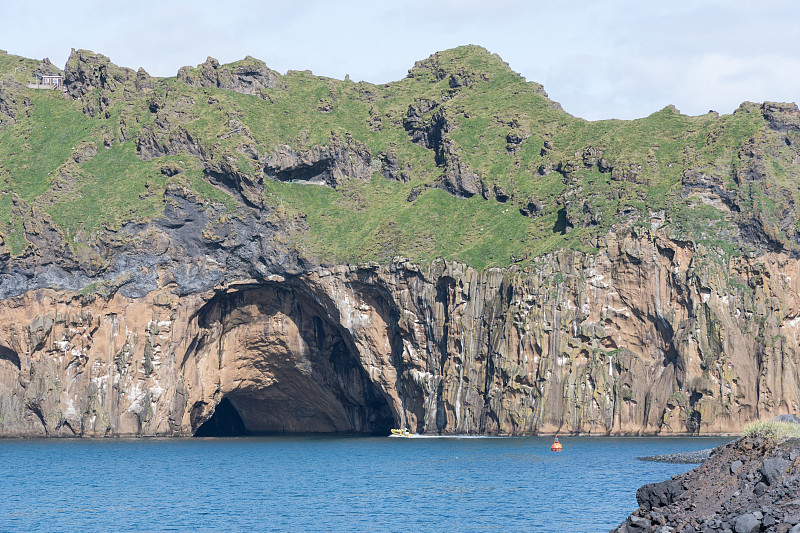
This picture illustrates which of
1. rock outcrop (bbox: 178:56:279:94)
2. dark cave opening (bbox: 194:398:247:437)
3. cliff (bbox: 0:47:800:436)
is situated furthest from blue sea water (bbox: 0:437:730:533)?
rock outcrop (bbox: 178:56:279:94)

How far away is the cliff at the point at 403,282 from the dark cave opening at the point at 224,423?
7.90 ft

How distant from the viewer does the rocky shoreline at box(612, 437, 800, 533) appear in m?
38.0

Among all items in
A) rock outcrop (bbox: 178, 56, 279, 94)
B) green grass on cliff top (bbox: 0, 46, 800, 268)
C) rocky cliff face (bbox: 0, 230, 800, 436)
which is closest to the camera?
rocky cliff face (bbox: 0, 230, 800, 436)

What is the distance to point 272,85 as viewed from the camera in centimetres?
16212

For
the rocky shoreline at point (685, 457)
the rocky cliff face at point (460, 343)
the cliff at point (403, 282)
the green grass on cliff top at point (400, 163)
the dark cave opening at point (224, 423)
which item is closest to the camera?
the rocky shoreline at point (685, 457)

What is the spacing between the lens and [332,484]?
77.0m

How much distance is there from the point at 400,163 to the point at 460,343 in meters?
39.7

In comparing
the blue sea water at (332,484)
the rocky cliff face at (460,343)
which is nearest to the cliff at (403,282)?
the rocky cliff face at (460,343)

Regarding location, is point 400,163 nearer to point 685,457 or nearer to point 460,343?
point 460,343

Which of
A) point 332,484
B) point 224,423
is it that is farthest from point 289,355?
point 332,484

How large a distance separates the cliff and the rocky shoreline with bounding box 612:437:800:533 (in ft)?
226

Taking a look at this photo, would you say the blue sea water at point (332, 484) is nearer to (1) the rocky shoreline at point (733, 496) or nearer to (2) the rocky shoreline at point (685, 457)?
(2) the rocky shoreline at point (685, 457)

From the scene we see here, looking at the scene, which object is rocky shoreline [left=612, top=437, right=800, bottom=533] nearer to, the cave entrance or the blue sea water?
the blue sea water

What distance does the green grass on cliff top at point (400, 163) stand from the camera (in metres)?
126
